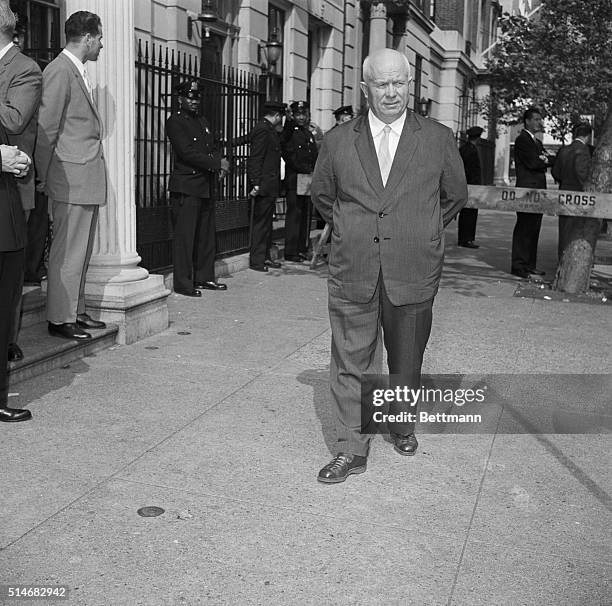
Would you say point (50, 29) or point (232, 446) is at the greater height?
point (50, 29)

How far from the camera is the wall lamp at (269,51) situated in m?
16.4

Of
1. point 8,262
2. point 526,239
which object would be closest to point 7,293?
point 8,262

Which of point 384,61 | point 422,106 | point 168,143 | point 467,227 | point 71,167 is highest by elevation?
point 422,106

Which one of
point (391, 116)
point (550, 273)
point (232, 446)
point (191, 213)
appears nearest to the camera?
point (391, 116)

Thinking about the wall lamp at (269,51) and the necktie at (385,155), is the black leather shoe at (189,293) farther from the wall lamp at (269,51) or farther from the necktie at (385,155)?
the wall lamp at (269,51)

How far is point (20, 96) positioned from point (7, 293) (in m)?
1.12

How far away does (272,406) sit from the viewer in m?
5.71

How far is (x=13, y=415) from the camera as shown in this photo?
520 cm

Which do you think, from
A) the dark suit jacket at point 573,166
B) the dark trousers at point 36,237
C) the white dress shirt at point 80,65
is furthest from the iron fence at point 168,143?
the dark suit jacket at point 573,166

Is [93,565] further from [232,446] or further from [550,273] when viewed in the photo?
[550,273]

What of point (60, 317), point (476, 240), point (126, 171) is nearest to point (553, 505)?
point (60, 317)

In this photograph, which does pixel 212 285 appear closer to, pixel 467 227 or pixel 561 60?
pixel 467 227

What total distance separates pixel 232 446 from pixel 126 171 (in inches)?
124

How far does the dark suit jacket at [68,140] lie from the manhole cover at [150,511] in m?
3.04
